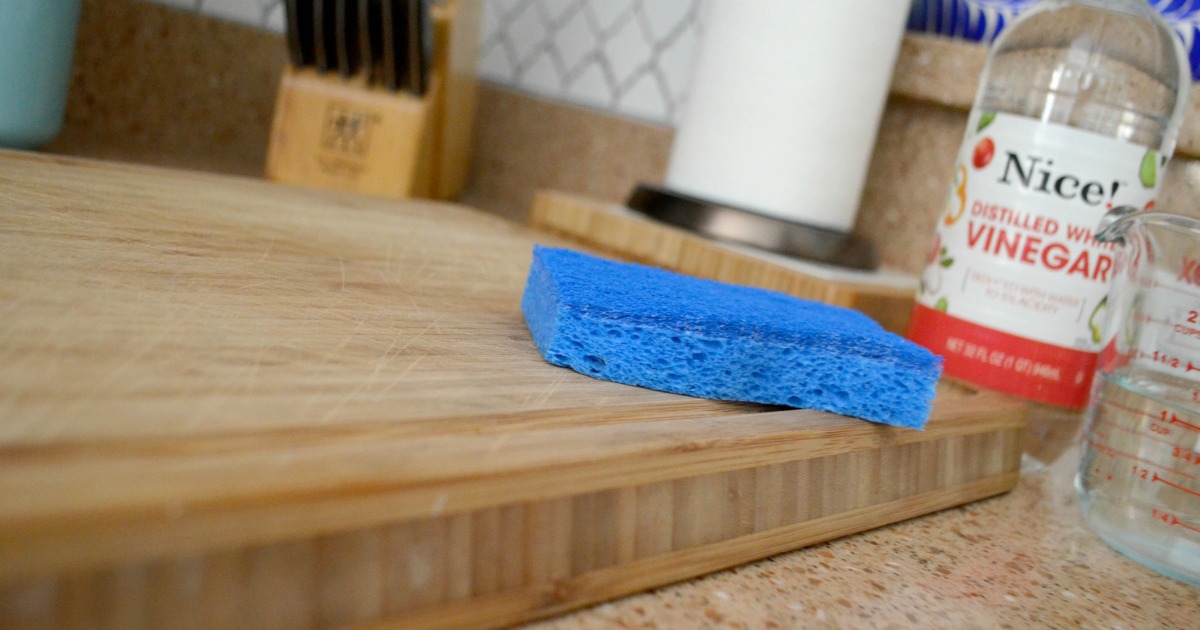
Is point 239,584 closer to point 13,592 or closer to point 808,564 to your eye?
point 13,592

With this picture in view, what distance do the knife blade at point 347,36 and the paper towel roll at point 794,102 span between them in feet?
1.07

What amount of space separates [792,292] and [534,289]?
27cm

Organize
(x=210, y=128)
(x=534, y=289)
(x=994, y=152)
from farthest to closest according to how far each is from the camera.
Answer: (x=210, y=128), (x=994, y=152), (x=534, y=289)

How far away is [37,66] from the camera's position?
0.59 m

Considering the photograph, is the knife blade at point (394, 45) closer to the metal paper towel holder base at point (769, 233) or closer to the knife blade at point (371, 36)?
the knife blade at point (371, 36)

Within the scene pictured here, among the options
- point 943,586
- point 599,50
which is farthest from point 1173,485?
point 599,50

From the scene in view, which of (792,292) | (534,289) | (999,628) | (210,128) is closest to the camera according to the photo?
(999,628)

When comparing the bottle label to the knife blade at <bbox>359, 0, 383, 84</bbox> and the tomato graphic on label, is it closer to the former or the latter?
the tomato graphic on label

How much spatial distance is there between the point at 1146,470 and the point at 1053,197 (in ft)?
0.53

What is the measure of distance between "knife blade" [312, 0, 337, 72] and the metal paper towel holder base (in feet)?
1.14

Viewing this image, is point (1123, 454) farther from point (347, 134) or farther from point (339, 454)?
point (347, 134)

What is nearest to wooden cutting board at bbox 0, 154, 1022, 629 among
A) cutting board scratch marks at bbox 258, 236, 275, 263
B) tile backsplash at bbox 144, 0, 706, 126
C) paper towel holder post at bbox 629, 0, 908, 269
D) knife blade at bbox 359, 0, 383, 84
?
cutting board scratch marks at bbox 258, 236, 275, 263

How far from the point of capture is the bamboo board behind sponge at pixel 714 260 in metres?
0.61

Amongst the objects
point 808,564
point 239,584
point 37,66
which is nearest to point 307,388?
point 239,584
